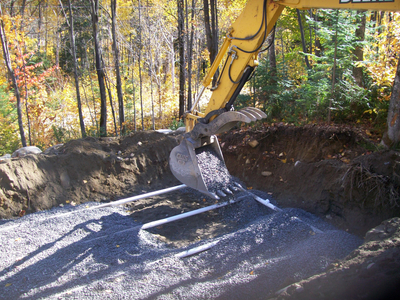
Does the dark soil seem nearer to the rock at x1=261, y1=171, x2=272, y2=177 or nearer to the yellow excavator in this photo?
the rock at x1=261, y1=171, x2=272, y2=177

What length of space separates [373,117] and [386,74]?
97 cm

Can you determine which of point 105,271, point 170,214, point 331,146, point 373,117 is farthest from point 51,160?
point 373,117

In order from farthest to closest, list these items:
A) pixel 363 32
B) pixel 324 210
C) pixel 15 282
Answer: pixel 363 32 → pixel 324 210 → pixel 15 282

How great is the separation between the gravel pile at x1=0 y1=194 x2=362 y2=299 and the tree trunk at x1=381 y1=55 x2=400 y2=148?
208 cm

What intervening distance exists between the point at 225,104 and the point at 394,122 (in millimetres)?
3117

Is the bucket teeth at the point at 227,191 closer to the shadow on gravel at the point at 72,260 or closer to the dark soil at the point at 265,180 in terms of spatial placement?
the dark soil at the point at 265,180

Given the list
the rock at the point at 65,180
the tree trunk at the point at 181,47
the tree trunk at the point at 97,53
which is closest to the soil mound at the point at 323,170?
the rock at the point at 65,180

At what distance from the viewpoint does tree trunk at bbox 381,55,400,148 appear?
17.4ft

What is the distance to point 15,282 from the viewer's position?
11.9 feet

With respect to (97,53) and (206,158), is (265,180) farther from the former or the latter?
(97,53)

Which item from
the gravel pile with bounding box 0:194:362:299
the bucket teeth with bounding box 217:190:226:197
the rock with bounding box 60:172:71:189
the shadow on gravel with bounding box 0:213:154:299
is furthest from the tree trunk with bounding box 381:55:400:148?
the rock with bounding box 60:172:71:189

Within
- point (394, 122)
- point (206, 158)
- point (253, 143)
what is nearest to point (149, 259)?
point (206, 158)

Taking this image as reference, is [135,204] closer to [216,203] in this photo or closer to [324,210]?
[216,203]

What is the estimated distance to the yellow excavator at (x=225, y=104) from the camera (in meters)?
4.28
